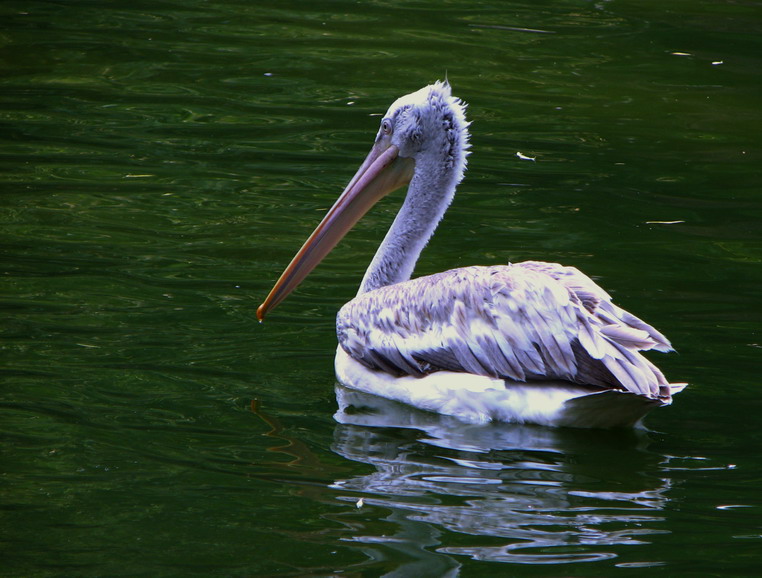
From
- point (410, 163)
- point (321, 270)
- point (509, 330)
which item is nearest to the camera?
point (509, 330)

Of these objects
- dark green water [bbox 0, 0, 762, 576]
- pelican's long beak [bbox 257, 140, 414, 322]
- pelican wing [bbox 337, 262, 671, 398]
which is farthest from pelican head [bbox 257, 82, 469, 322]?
pelican wing [bbox 337, 262, 671, 398]

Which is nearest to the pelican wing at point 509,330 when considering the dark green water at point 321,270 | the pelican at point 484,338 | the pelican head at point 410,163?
the pelican at point 484,338

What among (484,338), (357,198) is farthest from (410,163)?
(484,338)

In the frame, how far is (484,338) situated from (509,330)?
0.12m

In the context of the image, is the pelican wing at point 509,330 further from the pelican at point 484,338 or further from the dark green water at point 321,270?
the dark green water at point 321,270

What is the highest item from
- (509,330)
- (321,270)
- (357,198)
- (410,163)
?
(410,163)

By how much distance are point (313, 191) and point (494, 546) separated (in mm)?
4153

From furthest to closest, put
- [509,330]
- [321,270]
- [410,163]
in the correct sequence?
1. [321,270]
2. [410,163]
3. [509,330]

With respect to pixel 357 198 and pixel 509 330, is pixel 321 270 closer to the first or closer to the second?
pixel 357 198

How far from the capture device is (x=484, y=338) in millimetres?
4891

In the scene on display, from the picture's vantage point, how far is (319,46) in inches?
442

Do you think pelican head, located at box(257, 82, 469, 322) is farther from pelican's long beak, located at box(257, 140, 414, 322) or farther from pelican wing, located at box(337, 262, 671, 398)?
pelican wing, located at box(337, 262, 671, 398)

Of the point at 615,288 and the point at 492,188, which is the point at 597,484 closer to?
the point at 615,288

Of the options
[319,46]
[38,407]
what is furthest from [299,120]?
[38,407]
